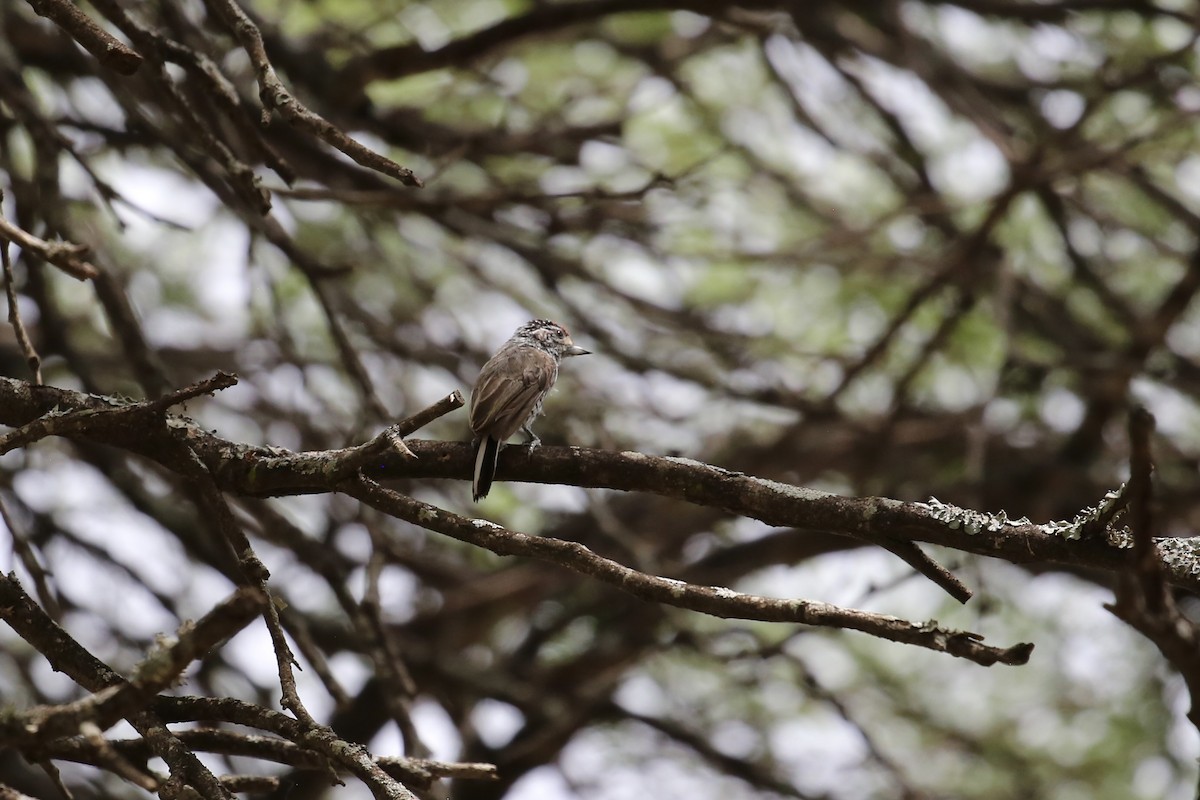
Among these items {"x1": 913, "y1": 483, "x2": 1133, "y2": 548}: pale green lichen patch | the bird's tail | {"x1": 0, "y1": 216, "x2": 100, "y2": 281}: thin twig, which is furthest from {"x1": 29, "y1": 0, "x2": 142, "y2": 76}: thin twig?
{"x1": 913, "y1": 483, "x2": 1133, "y2": 548}: pale green lichen patch

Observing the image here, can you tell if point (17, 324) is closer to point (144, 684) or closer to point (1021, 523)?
point (144, 684)

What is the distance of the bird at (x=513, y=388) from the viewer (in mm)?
4078

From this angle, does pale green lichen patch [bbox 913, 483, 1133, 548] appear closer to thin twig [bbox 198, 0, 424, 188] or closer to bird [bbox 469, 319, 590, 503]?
bird [bbox 469, 319, 590, 503]

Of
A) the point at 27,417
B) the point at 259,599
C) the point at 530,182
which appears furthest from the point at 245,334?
the point at 259,599

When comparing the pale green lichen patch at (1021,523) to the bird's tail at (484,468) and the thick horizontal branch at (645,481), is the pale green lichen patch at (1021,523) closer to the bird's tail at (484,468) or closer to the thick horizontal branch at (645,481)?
the thick horizontal branch at (645,481)

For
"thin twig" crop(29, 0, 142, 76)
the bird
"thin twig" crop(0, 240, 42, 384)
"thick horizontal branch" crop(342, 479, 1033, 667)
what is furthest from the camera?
the bird

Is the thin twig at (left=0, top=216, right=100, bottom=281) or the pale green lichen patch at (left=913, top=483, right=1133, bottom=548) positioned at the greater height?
the thin twig at (left=0, top=216, right=100, bottom=281)

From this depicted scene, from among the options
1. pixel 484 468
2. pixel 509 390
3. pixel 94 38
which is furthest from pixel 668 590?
pixel 509 390

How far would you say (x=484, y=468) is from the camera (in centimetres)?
328

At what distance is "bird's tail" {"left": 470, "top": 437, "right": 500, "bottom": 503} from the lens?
10.7ft

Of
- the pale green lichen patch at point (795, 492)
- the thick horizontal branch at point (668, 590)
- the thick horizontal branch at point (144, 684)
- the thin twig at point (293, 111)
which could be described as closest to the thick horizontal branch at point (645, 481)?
the pale green lichen patch at point (795, 492)

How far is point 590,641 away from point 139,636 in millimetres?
2672

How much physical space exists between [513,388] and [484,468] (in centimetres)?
134

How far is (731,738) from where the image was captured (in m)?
7.52
